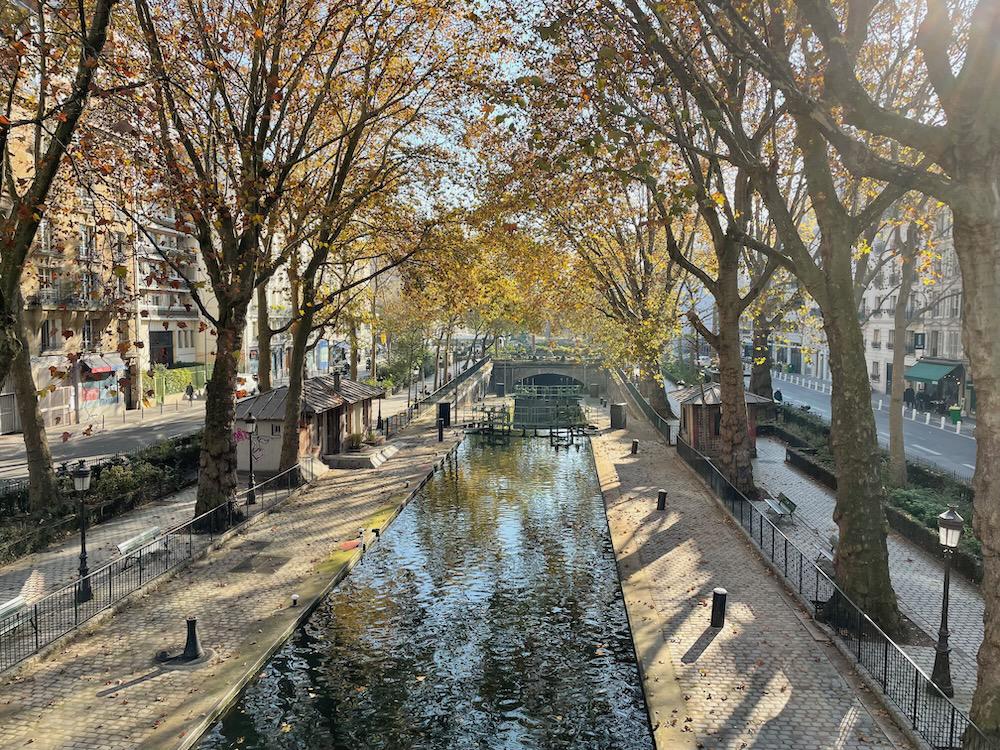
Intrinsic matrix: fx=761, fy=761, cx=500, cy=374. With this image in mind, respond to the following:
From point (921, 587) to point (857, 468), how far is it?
4.55 meters

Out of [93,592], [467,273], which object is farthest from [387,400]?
[93,592]

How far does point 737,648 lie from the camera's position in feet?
44.8

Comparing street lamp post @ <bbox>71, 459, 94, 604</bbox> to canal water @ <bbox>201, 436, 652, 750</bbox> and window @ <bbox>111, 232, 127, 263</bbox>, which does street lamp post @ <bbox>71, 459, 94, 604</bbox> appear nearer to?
canal water @ <bbox>201, 436, 652, 750</bbox>

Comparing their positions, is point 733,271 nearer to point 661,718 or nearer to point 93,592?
point 661,718

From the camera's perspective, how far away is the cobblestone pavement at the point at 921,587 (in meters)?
13.0

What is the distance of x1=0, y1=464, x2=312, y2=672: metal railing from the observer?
514 inches

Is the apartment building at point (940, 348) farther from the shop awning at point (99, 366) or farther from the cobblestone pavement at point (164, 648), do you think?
the shop awning at point (99, 366)

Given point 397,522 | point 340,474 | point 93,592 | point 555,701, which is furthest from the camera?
point 340,474

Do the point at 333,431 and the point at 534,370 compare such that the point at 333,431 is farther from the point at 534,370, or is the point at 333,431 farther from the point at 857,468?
the point at 534,370

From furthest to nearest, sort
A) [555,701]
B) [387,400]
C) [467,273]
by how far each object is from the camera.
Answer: [387,400] < [467,273] < [555,701]

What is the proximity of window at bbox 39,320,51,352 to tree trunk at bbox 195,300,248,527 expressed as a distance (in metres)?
24.2

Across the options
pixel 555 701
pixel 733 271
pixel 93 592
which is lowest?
Result: pixel 555 701

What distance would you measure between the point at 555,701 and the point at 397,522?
1205 centimetres

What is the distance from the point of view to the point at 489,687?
522 inches
